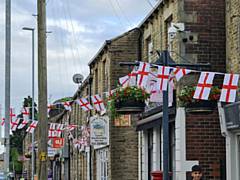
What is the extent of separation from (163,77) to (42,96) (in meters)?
5.13

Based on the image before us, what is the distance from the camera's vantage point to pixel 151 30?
23.2 meters

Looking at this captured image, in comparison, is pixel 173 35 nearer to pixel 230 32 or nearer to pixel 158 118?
pixel 230 32

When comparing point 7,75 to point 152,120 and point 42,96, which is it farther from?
point 152,120

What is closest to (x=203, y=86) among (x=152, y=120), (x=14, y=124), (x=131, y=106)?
(x=131, y=106)

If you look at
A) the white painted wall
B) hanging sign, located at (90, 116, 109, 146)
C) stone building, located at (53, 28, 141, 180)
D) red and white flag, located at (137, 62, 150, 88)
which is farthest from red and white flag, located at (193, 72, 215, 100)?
hanging sign, located at (90, 116, 109, 146)

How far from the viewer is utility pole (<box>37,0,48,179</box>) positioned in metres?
18.3

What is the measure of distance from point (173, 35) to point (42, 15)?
3.51m

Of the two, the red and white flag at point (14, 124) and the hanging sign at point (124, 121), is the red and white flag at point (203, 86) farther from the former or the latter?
the red and white flag at point (14, 124)

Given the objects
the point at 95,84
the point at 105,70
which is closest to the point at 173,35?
the point at 105,70

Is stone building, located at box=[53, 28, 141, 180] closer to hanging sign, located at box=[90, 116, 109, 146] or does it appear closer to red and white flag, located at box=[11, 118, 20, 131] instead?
hanging sign, located at box=[90, 116, 109, 146]

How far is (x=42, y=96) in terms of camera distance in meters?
18.5

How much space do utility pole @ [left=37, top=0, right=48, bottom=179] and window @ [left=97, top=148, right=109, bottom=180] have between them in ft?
33.0

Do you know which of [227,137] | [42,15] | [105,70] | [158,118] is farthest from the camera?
[105,70]

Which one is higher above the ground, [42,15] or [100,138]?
[42,15]
